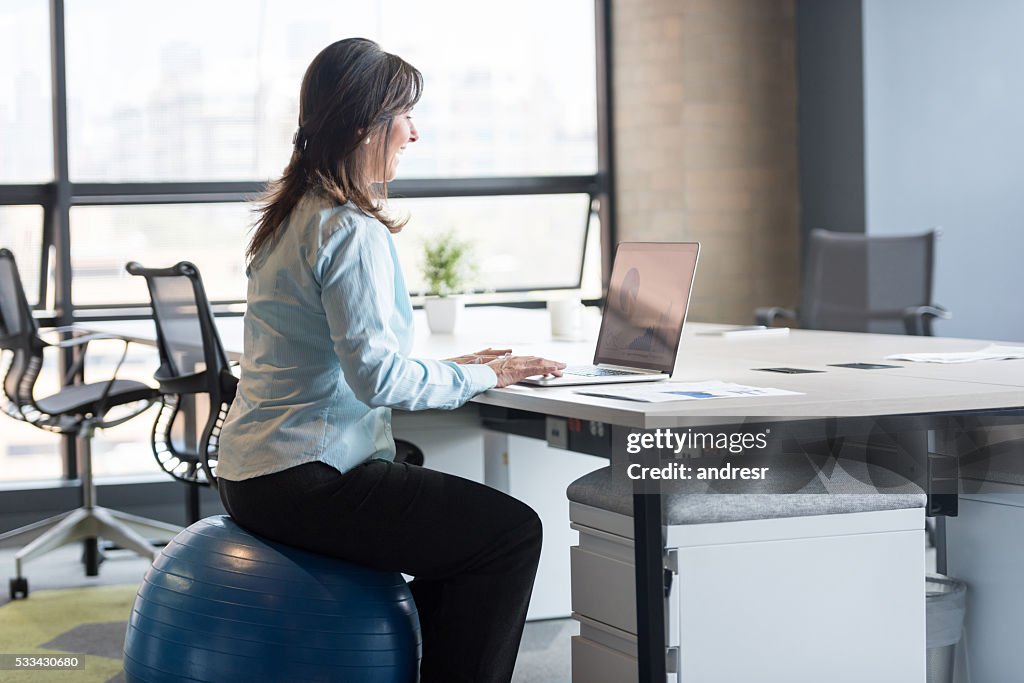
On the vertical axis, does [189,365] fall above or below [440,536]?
above

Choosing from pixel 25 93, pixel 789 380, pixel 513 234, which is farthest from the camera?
pixel 513 234

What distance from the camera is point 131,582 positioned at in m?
4.43

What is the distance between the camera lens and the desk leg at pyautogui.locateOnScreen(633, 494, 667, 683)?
2.07 metres

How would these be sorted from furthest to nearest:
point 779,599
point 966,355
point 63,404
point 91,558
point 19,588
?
1. point 91,558
2. point 63,404
3. point 19,588
4. point 966,355
5. point 779,599

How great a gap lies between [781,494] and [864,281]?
304cm

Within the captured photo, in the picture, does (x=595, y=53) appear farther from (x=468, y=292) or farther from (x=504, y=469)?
(x=504, y=469)

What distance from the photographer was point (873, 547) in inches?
86.7

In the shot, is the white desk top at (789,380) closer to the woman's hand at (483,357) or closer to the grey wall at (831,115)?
the woman's hand at (483,357)

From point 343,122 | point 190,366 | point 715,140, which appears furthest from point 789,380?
point 715,140

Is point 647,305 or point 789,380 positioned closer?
point 789,380

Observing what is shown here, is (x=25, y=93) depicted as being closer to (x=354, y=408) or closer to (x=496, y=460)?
(x=496, y=460)

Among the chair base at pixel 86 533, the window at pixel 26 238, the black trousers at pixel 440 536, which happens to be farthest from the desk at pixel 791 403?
the window at pixel 26 238

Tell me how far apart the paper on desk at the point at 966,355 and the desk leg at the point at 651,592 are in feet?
3.19

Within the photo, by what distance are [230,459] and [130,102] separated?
3449mm
